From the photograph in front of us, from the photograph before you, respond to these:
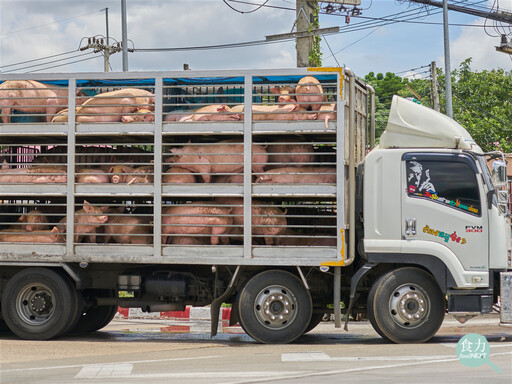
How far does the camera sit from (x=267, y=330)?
430 inches

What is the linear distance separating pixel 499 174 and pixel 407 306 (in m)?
2.13

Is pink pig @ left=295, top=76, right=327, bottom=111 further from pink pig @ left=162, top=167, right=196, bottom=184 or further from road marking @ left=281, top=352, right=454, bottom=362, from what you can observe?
road marking @ left=281, top=352, right=454, bottom=362

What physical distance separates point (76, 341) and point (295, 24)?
7765 mm

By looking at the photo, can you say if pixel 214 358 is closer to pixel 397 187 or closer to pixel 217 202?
pixel 217 202

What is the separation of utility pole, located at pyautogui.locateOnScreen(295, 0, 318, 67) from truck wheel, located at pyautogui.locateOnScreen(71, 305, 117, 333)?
5.93 m

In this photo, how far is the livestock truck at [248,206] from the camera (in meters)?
10.7

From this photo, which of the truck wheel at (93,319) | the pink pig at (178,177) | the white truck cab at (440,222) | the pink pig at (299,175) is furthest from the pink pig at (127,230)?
the white truck cab at (440,222)

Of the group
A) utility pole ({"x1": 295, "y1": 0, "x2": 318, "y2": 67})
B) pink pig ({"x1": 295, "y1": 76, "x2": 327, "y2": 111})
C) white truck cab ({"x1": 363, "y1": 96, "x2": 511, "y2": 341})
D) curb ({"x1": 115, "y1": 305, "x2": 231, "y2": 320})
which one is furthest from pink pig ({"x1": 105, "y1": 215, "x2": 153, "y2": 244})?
utility pole ({"x1": 295, "y1": 0, "x2": 318, "y2": 67})

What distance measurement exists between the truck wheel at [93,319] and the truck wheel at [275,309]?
3089 millimetres

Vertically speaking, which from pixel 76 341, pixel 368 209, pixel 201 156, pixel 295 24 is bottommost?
pixel 76 341

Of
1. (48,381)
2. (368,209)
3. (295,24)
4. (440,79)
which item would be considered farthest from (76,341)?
(440,79)

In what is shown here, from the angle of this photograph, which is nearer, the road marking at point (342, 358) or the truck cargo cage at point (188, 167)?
the road marking at point (342, 358)

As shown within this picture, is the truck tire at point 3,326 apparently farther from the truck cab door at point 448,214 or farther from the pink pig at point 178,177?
the truck cab door at point 448,214

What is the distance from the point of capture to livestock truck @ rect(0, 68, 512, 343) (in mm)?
10719
